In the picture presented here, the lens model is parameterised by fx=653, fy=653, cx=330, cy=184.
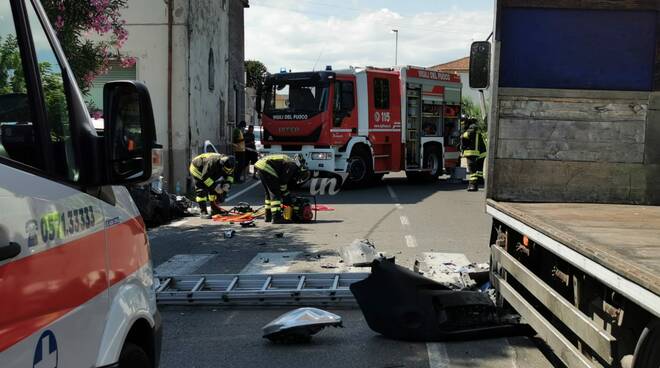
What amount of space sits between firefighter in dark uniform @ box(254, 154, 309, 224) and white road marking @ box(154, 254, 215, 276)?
118 inches

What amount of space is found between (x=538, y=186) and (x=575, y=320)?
2.41 m

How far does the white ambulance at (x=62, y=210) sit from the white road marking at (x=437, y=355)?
2.32 m

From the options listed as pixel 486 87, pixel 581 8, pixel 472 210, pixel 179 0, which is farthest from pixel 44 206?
pixel 179 0

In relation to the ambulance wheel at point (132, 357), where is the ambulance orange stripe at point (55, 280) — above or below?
above

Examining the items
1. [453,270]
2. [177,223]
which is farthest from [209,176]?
[453,270]

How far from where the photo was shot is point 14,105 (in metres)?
2.25

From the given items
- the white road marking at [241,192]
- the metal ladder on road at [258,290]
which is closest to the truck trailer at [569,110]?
the metal ladder on road at [258,290]

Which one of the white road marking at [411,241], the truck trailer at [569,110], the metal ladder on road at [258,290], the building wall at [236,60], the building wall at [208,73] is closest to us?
the truck trailer at [569,110]

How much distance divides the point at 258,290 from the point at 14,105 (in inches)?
162

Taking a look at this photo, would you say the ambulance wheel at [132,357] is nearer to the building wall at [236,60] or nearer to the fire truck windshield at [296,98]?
the fire truck windshield at [296,98]

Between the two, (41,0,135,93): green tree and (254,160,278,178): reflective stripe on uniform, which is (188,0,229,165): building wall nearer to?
(254,160,278,178): reflective stripe on uniform

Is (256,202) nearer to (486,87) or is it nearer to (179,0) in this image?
(179,0)

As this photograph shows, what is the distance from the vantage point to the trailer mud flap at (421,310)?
491 cm

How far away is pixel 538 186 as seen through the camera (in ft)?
18.7
